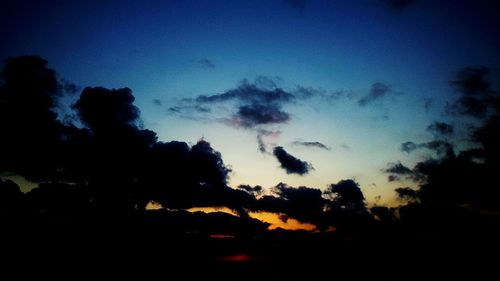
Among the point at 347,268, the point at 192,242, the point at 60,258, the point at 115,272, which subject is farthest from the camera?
the point at 192,242

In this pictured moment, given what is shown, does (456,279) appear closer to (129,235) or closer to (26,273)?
(26,273)

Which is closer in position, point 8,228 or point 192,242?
point 8,228

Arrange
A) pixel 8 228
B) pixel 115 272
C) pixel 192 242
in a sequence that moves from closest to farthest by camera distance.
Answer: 1. pixel 115 272
2. pixel 8 228
3. pixel 192 242

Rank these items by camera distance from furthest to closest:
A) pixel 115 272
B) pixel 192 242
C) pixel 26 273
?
1. pixel 192 242
2. pixel 115 272
3. pixel 26 273

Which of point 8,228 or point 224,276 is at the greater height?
point 8,228

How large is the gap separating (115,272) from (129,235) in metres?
64.4

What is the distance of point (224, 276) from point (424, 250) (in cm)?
8368

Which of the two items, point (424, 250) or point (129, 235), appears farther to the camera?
point (129, 235)

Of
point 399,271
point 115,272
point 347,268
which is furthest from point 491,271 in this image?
point 115,272

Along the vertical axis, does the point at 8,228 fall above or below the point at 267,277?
above

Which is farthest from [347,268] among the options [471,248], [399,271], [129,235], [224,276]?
[129,235]

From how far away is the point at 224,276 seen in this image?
97.8 meters

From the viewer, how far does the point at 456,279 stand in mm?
90125

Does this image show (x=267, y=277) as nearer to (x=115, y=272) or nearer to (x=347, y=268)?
(x=347, y=268)
